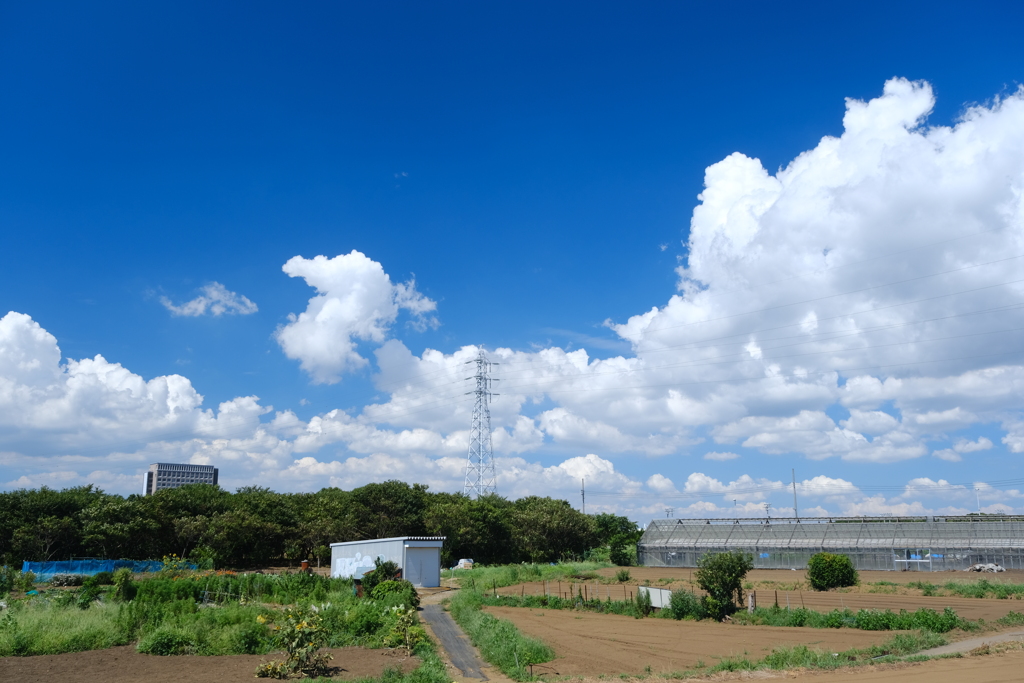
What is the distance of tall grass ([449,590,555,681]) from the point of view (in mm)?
16750

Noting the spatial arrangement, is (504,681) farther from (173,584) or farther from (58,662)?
(173,584)

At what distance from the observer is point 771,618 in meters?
25.2

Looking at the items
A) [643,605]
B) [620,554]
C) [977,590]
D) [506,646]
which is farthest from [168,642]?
[620,554]

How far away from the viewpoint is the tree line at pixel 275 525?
47781mm

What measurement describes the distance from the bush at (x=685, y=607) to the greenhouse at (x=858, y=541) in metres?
17.7

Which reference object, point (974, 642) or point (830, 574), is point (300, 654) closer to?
point (974, 642)

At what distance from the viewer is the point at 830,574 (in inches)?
1494

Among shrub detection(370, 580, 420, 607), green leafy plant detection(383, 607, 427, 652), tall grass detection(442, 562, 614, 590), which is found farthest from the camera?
tall grass detection(442, 562, 614, 590)

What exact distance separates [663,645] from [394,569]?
18.3m

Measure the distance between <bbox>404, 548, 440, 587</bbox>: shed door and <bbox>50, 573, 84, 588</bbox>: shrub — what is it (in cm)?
1711

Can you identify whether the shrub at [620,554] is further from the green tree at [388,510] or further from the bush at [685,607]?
the bush at [685,607]

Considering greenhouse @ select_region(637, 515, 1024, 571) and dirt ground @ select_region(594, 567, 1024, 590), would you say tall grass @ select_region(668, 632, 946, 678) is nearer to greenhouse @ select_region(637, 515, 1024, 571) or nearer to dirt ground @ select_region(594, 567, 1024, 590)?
dirt ground @ select_region(594, 567, 1024, 590)

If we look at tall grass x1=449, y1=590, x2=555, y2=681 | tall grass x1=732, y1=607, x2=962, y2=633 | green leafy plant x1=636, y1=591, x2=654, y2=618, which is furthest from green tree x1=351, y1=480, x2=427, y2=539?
tall grass x1=732, y1=607, x2=962, y2=633

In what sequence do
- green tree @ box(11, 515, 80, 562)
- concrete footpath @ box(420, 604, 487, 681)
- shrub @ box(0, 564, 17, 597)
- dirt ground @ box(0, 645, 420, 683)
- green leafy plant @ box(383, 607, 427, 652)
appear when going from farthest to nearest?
green tree @ box(11, 515, 80, 562) → shrub @ box(0, 564, 17, 597) → green leafy plant @ box(383, 607, 427, 652) → concrete footpath @ box(420, 604, 487, 681) → dirt ground @ box(0, 645, 420, 683)
